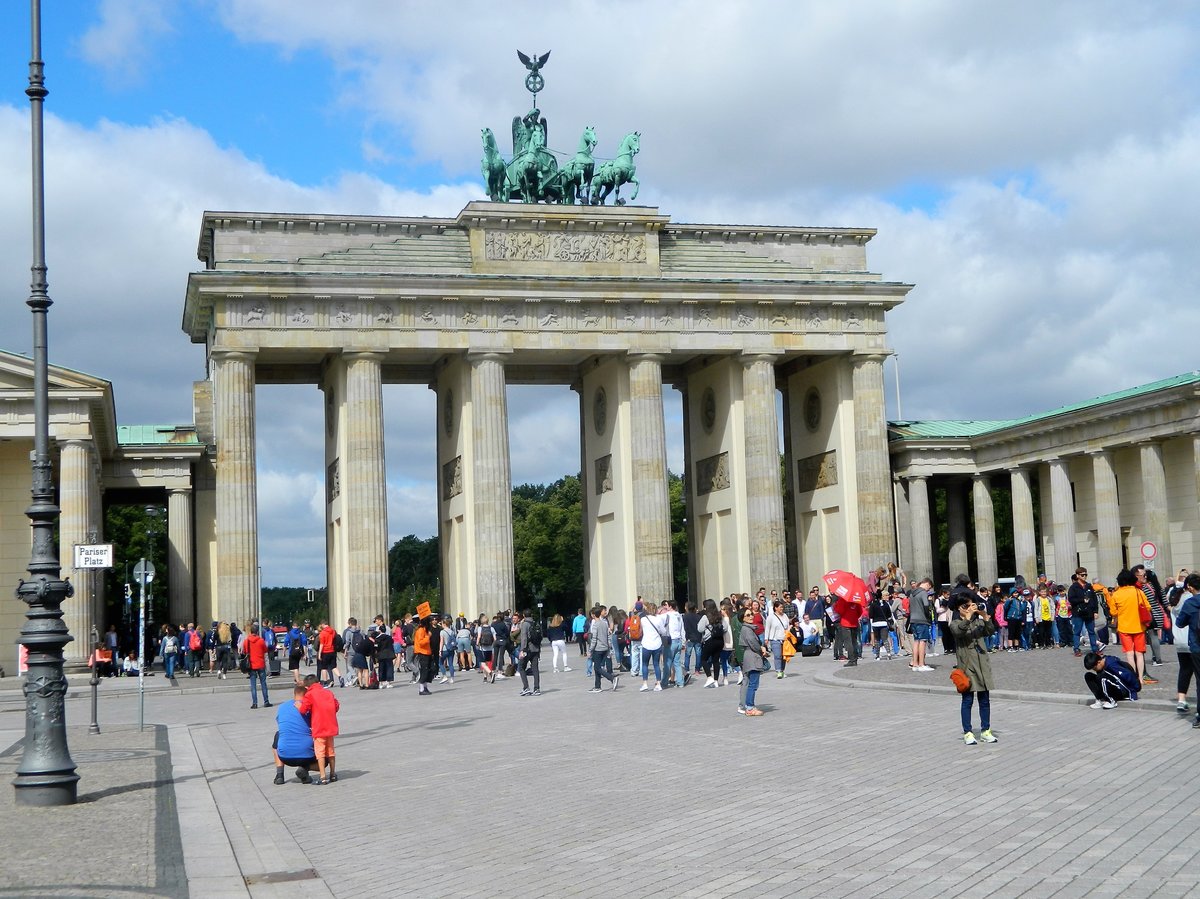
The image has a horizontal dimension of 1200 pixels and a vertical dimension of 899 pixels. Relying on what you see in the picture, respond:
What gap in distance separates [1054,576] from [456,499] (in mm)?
28617

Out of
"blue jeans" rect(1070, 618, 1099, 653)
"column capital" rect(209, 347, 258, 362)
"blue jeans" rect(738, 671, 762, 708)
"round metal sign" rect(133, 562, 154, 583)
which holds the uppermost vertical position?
"column capital" rect(209, 347, 258, 362)

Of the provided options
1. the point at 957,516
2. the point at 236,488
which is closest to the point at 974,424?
the point at 957,516

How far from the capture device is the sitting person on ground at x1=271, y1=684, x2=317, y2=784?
17.6m

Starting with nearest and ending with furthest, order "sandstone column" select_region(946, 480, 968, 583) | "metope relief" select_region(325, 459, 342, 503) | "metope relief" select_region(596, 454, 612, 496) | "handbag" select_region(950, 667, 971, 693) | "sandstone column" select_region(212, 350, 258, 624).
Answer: "handbag" select_region(950, 667, 971, 693), "sandstone column" select_region(212, 350, 258, 624), "metope relief" select_region(325, 459, 342, 503), "metope relief" select_region(596, 454, 612, 496), "sandstone column" select_region(946, 480, 968, 583)

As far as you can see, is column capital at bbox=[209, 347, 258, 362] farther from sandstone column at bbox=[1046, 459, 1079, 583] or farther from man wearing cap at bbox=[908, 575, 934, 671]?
sandstone column at bbox=[1046, 459, 1079, 583]

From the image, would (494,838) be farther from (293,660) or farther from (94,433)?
(94,433)

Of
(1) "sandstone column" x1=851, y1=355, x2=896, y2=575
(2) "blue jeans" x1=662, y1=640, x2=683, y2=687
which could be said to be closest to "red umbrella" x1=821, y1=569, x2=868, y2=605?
(2) "blue jeans" x1=662, y1=640, x2=683, y2=687

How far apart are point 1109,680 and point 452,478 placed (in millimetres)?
43459

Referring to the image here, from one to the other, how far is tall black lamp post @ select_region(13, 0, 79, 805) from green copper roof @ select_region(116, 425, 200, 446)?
44.4 meters

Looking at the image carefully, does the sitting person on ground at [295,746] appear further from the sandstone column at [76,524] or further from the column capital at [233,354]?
the column capital at [233,354]

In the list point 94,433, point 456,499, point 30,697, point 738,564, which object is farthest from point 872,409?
point 30,697

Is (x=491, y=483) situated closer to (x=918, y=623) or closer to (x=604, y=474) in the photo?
(x=604, y=474)

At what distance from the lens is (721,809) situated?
14.0m

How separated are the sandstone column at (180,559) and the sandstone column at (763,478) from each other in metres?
23.5
